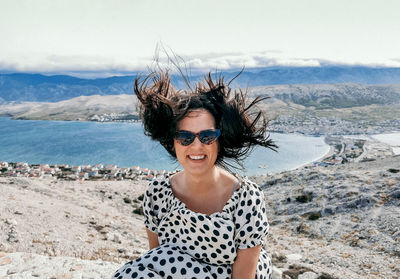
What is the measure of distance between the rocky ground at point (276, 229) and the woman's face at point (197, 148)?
2.61m

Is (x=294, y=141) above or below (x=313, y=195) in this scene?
below

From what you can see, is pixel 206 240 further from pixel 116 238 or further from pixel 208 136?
pixel 116 238

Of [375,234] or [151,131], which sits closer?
[151,131]

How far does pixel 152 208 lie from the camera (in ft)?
9.55

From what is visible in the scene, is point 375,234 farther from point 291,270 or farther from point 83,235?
point 83,235

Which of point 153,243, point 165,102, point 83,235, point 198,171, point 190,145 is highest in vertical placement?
point 165,102

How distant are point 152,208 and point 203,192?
1.81 feet

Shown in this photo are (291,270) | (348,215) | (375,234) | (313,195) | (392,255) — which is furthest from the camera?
(313,195)

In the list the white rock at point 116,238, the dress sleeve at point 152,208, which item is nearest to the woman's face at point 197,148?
the dress sleeve at point 152,208

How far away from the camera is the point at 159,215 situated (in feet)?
9.32

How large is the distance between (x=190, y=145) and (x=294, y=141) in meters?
133

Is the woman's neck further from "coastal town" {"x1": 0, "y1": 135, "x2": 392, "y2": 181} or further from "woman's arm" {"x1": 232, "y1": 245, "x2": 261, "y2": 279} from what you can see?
"coastal town" {"x1": 0, "y1": 135, "x2": 392, "y2": 181}

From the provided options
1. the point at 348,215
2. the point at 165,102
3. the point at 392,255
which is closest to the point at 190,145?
the point at 165,102

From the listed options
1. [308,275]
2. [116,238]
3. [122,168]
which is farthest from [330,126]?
[308,275]
